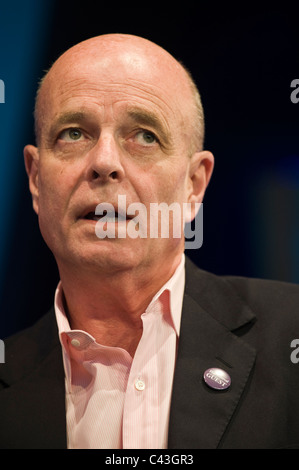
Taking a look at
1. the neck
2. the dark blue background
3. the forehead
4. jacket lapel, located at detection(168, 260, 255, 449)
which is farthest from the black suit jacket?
the forehead

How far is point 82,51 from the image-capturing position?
1.80 m

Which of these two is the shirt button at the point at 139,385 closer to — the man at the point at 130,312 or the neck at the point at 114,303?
the man at the point at 130,312

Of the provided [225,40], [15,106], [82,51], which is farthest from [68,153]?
[225,40]

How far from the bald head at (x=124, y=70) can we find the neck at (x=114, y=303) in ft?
1.52

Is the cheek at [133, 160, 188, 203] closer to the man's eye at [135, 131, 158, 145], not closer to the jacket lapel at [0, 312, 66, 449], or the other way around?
the man's eye at [135, 131, 158, 145]

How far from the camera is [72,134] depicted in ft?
5.66

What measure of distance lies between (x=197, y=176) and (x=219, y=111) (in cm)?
44

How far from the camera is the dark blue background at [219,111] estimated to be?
7.12 ft

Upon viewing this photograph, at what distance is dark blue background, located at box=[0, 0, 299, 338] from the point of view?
7.12ft

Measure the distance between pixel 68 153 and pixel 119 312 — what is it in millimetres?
502

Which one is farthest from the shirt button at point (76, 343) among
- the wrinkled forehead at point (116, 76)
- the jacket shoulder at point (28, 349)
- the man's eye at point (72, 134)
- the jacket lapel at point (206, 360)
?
the wrinkled forehead at point (116, 76)

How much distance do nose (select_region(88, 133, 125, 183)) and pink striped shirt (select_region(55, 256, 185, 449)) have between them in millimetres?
382
